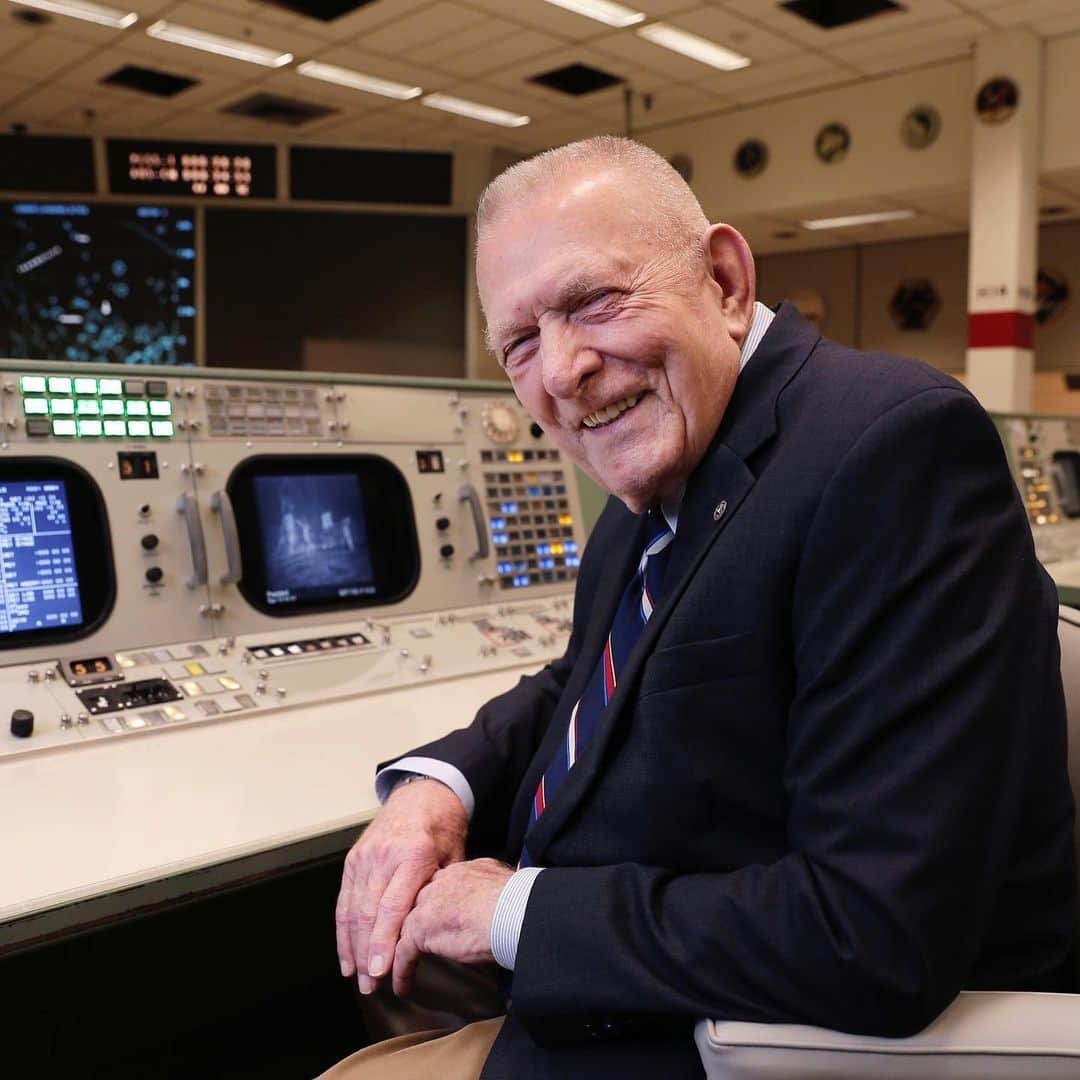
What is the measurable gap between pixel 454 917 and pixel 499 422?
1.26 metres

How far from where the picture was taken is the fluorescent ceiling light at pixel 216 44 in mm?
5520

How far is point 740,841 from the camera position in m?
0.86

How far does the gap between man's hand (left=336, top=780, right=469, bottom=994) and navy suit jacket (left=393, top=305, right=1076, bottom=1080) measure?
0.46 feet

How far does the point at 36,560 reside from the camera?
58.2 inches

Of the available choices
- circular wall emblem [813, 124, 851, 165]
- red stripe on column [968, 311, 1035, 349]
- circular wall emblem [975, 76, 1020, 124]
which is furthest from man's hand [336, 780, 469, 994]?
circular wall emblem [813, 124, 851, 165]

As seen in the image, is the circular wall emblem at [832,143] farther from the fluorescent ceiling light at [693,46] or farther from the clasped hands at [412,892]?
the clasped hands at [412,892]

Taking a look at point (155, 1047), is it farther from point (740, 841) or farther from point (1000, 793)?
point (1000, 793)

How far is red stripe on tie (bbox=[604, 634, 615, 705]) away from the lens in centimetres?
103

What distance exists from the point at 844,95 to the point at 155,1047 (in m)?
6.54

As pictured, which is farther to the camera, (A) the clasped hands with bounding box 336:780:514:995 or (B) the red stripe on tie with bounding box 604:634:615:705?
(B) the red stripe on tie with bounding box 604:634:615:705

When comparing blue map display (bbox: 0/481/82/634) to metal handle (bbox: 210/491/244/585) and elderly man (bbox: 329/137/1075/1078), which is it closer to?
metal handle (bbox: 210/491/244/585)

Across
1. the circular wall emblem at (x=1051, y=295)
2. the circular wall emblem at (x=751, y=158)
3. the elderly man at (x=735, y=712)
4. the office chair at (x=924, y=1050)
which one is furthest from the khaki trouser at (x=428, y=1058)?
the circular wall emblem at (x=1051, y=295)

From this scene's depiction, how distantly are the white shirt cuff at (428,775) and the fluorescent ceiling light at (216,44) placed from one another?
5.33m

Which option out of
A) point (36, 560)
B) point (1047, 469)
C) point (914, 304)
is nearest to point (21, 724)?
point (36, 560)
